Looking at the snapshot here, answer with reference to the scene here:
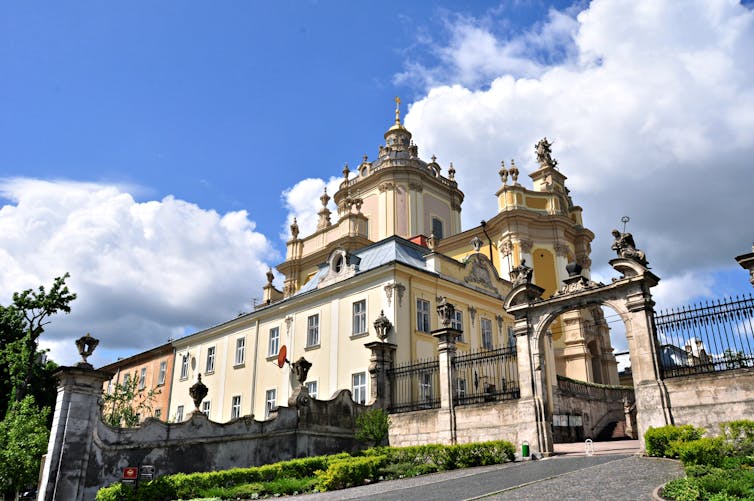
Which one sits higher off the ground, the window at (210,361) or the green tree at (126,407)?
the window at (210,361)

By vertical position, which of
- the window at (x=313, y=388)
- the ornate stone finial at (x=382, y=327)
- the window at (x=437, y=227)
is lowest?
the window at (x=313, y=388)

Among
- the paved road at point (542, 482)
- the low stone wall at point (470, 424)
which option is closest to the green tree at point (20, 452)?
the paved road at point (542, 482)

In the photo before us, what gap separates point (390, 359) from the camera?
2494cm

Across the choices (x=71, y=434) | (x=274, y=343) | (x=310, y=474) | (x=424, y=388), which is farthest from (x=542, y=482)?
(x=274, y=343)

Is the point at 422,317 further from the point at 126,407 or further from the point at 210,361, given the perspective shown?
the point at 126,407

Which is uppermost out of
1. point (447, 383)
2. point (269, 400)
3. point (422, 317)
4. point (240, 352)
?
point (422, 317)

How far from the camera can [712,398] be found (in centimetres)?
1527

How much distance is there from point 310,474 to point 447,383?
19.7 ft

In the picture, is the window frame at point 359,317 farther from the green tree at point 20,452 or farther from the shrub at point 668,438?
the shrub at point 668,438

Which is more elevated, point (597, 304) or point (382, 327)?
point (382, 327)

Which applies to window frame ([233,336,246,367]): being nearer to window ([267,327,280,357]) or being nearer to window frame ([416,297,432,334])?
window ([267,327,280,357])

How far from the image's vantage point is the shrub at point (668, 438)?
46.0 feet

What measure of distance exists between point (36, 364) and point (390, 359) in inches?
928

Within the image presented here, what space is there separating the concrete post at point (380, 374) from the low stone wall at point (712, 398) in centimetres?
1120
